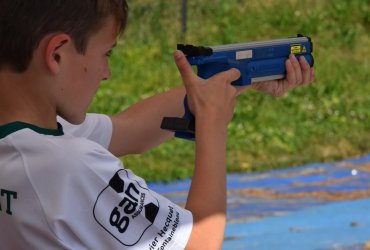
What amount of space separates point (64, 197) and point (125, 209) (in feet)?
0.40

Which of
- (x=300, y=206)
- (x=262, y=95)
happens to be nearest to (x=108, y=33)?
(x=300, y=206)

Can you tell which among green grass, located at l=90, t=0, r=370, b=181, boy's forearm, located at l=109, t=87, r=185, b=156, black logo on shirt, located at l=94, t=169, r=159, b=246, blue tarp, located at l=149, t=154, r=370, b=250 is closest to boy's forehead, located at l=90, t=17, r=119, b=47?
black logo on shirt, located at l=94, t=169, r=159, b=246

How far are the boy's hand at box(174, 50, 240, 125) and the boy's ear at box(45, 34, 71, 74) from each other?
0.86 feet

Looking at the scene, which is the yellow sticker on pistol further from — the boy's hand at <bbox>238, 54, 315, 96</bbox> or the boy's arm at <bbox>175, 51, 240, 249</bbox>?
the boy's arm at <bbox>175, 51, 240, 249</bbox>

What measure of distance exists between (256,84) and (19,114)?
68 centimetres

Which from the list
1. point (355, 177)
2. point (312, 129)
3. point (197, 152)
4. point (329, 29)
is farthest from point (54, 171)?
point (329, 29)

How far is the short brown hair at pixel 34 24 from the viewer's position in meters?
1.65

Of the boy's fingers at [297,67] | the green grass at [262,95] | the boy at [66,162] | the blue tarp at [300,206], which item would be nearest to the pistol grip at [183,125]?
the boy at [66,162]

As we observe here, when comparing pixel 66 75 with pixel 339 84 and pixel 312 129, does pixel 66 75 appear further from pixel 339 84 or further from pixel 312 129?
pixel 339 84

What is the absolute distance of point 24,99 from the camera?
1677 millimetres

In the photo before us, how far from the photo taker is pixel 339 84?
28.4 feet

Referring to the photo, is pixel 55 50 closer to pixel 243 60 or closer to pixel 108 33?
pixel 108 33

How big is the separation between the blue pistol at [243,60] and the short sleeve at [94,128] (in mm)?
400

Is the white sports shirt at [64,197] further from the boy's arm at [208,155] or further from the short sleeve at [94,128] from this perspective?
the short sleeve at [94,128]
